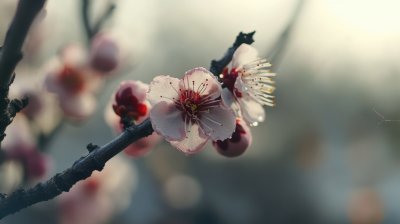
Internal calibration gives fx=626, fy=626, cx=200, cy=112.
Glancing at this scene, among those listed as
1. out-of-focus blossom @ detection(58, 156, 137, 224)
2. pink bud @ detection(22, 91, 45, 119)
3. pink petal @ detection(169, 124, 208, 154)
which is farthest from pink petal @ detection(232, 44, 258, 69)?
out-of-focus blossom @ detection(58, 156, 137, 224)

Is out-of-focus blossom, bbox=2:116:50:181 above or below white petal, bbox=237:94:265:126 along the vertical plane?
above

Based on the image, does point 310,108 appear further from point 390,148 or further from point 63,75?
point 63,75

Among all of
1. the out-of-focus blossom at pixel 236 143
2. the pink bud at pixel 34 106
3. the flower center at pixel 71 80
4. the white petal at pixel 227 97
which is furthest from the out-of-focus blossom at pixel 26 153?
the white petal at pixel 227 97

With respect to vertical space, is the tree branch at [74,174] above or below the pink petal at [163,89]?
below

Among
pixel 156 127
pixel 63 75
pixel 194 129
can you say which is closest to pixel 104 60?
pixel 63 75

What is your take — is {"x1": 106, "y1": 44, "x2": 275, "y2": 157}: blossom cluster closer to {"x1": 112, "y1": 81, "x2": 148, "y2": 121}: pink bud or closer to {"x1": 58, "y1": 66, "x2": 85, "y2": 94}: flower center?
{"x1": 112, "y1": 81, "x2": 148, "y2": 121}: pink bud

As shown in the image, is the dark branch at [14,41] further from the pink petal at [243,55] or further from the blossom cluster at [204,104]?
the pink petal at [243,55]

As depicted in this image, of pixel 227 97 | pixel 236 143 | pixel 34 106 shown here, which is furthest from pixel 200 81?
pixel 34 106
